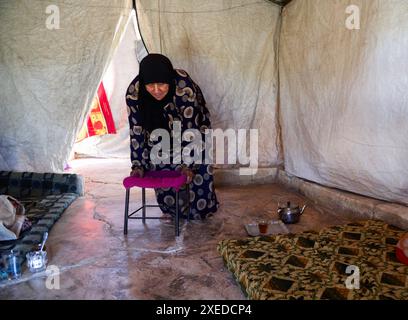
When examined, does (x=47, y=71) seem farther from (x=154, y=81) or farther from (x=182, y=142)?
(x=182, y=142)

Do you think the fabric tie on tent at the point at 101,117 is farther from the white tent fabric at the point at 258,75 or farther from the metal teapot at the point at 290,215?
the metal teapot at the point at 290,215

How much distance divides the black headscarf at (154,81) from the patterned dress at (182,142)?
0.04 m

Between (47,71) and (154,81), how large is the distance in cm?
164

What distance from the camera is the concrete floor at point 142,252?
2.03 m

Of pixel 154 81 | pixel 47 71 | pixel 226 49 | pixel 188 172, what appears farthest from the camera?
pixel 226 49

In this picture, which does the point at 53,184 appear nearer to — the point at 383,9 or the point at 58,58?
the point at 58,58

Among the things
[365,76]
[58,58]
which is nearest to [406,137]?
[365,76]

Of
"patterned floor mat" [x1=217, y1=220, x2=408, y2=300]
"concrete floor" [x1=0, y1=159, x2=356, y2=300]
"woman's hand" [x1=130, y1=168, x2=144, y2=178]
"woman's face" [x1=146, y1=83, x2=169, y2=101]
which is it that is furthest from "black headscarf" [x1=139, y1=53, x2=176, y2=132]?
"patterned floor mat" [x1=217, y1=220, x2=408, y2=300]

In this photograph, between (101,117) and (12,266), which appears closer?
(12,266)

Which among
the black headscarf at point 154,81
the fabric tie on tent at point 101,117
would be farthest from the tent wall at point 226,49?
the fabric tie on tent at point 101,117

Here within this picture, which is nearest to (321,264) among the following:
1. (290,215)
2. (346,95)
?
(290,215)

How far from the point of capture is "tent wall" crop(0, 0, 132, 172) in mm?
3662

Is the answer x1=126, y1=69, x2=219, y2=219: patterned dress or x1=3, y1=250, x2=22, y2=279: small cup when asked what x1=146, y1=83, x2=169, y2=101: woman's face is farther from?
x1=3, y1=250, x2=22, y2=279: small cup

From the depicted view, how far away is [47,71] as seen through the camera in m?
3.74
